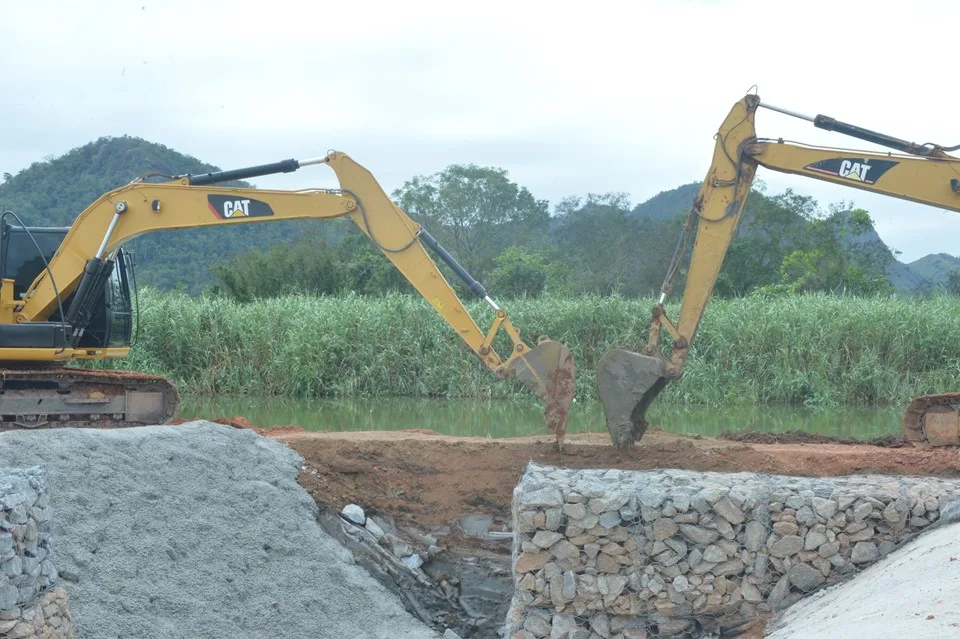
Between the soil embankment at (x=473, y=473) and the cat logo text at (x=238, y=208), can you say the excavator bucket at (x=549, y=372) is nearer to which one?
the soil embankment at (x=473, y=473)

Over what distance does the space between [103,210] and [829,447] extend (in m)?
8.86

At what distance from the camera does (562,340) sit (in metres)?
22.0

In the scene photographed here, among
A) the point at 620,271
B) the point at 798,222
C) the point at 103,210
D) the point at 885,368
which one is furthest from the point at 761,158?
the point at 620,271

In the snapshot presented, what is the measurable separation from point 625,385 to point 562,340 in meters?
11.6

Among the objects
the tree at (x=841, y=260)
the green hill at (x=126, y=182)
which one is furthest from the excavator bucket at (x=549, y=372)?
the green hill at (x=126, y=182)

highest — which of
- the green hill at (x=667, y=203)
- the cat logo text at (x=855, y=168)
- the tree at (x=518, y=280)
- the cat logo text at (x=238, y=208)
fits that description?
the green hill at (x=667, y=203)

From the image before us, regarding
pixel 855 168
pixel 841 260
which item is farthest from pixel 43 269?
pixel 841 260

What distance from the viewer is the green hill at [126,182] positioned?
41.9 metres

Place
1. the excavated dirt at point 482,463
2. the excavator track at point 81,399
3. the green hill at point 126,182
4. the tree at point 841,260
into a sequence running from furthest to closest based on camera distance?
the green hill at point 126,182 < the tree at point 841,260 < the excavator track at point 81,399 < the excavated dirt at point 482,463

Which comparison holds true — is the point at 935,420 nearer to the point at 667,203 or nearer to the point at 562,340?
the point at 562,340

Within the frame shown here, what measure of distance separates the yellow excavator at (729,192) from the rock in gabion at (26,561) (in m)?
5.59

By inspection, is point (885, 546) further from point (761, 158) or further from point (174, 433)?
point (174, 433)

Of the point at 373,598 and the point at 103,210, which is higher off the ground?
the point at 103,210

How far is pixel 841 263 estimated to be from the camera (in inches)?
1203
